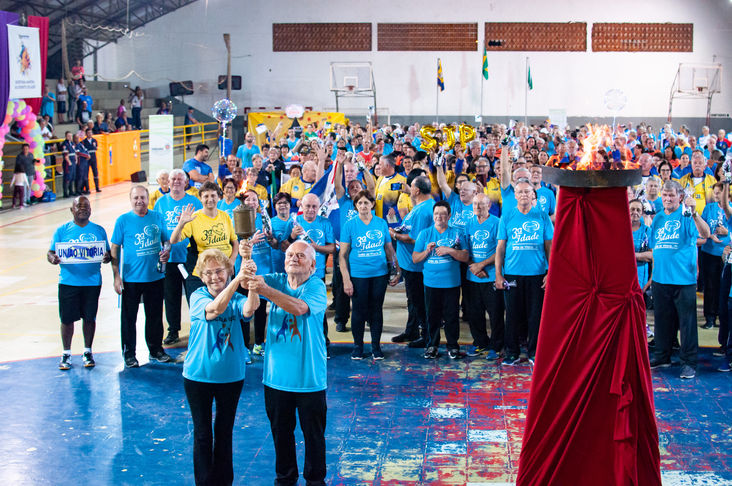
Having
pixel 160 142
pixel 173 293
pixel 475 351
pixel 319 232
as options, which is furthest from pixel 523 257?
pixel 160 142

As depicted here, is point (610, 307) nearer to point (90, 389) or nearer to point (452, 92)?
point (90, 389)

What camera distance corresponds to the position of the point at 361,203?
28.7 ft

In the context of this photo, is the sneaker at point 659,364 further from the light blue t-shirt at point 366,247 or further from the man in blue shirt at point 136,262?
the man in blue shirt at point 136,262

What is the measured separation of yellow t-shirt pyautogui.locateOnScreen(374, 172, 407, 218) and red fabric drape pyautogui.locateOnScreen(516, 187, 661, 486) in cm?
659

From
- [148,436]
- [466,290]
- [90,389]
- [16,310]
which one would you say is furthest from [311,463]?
[16,310]

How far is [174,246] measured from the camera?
29.4ft

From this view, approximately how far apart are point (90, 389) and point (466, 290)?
13.7 feet

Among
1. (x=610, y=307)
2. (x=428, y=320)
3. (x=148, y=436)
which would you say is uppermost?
(x=610, y=307)

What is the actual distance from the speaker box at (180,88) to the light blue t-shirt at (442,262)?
28.2 metres

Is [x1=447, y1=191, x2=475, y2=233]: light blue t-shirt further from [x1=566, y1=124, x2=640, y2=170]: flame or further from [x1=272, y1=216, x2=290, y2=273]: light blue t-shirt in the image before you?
[x1=566, y1=124, x2=640, y2=170]: flame

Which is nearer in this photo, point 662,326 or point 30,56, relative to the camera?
point 662,326

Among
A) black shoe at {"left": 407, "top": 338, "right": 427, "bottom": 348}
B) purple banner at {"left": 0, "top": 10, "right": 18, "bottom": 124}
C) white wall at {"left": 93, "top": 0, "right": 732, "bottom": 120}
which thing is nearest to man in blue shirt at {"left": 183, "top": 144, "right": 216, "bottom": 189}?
black shoe at {"left": 407, "top": 338, "right": 427, "bottom": 348}

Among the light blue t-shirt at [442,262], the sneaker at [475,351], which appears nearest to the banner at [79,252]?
the light blue t-shirt at [442,262]

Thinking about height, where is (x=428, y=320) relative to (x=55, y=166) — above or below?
below
